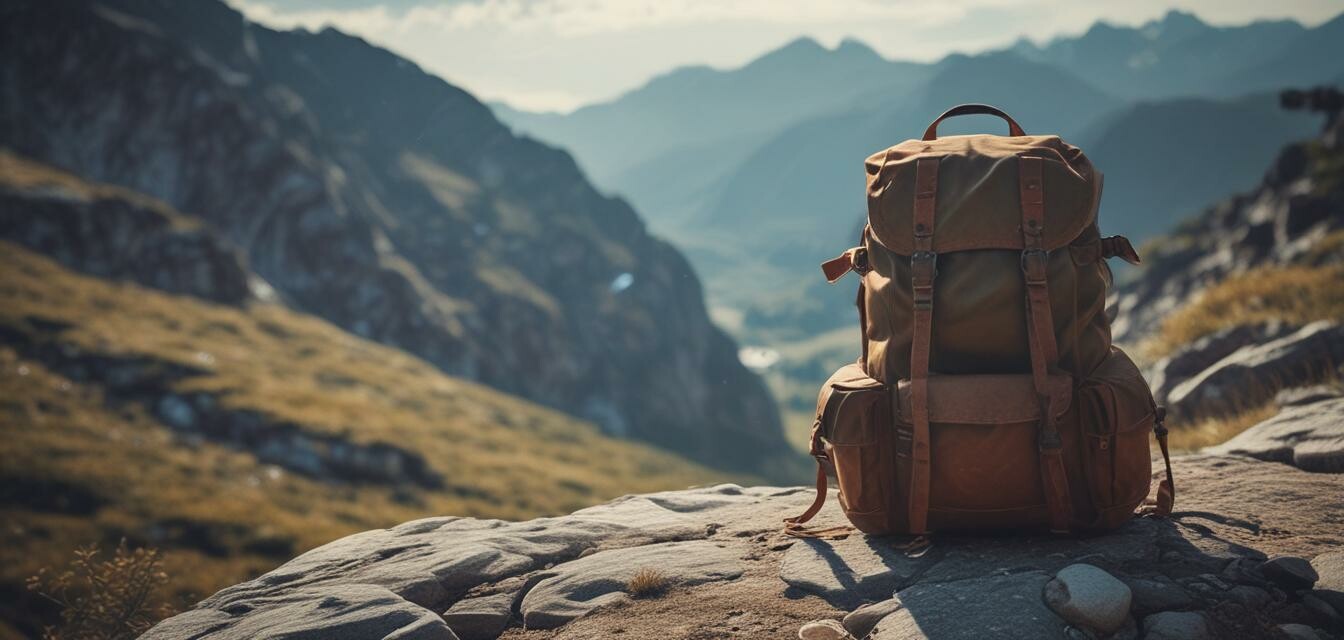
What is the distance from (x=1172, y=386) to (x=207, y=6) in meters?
168

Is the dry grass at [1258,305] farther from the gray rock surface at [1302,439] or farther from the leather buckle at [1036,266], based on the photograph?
the leather buckle at [1036,266]

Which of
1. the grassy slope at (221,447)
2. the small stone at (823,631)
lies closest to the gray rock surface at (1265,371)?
the small stone at (823,631)

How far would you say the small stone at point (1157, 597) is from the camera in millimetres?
4383

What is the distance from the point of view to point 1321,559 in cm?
460

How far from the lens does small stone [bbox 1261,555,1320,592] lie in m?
4.42

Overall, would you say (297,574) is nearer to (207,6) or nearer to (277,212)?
(277,212)

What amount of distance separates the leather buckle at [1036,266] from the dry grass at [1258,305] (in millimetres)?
10732

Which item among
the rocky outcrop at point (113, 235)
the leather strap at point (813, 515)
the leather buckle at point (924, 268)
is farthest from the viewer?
the rocky outcrop at point (113, 235)

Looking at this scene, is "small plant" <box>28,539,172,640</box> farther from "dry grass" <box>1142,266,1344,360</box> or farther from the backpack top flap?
"dry grass" <box>1142,266,1344,360</box>

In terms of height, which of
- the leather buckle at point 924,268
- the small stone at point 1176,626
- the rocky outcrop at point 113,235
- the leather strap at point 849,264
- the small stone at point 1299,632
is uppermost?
the rocky outcrop at point 113,235

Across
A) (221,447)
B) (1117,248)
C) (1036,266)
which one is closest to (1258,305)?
(1117,248)

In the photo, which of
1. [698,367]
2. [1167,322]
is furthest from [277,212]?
[1167,322]

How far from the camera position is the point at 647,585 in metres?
5.46

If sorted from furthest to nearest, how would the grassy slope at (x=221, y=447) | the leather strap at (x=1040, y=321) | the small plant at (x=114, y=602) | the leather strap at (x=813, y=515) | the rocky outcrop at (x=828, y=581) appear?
the grassy slope at (x=221, y=447) < the small plant at (x=114, y=602) < the leather strap at (x=813, y=515) < the leather strap at (x=1040, y=321) < the rocky outcrop at (x=828, y=581)
